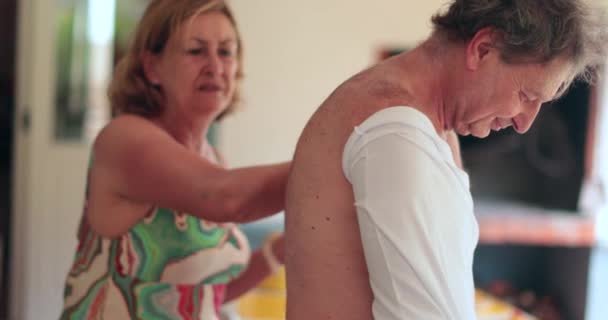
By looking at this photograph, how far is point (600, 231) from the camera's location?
3.35 meters

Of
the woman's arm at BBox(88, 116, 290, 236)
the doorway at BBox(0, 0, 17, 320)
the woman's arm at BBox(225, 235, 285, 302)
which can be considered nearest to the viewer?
the woman's arm at BBox(88, 116, 290, 236)

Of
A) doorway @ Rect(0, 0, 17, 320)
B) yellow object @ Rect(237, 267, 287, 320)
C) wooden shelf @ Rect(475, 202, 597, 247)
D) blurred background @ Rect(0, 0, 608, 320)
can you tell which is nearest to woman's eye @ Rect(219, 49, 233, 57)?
yellow object @ Rect(237, 267, 287, 320)

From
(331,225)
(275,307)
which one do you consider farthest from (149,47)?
(275,307)

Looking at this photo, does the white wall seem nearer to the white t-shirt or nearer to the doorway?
the doorway

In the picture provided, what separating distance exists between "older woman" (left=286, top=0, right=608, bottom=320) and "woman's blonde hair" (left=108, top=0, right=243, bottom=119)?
46cm

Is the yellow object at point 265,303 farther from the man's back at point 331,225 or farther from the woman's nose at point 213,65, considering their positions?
the man's back at point 331,225

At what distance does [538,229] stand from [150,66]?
258 cm

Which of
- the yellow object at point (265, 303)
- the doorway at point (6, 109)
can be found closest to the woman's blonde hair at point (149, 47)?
the yellow object at point (265, 303)

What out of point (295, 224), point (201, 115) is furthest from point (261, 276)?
point (295, 224)

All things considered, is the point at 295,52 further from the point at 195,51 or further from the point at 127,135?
the point at 127,135

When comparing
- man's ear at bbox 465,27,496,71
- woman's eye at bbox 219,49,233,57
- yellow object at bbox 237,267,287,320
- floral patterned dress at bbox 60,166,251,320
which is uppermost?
man's ear at bbox 465,27,496,71

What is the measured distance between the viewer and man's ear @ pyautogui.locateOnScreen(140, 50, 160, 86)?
1.25 meters

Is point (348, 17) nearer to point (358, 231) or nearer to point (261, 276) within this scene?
point (261, 276)

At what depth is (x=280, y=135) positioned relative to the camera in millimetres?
3377
